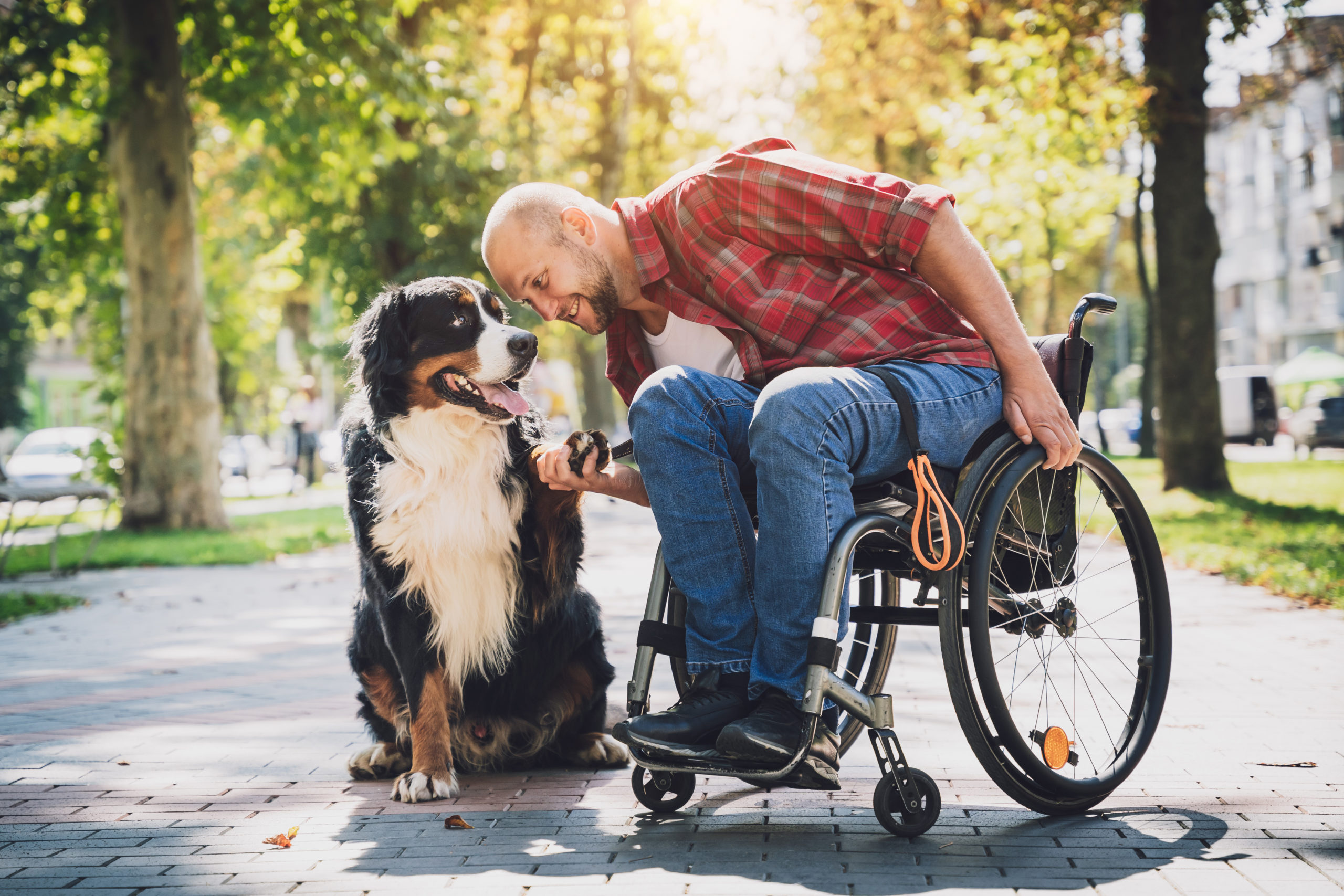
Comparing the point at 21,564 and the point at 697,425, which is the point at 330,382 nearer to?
the point at 21,564

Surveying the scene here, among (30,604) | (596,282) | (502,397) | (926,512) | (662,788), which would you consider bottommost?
(30,604)

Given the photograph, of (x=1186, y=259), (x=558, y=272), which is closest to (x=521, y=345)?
(x=558, y=272)

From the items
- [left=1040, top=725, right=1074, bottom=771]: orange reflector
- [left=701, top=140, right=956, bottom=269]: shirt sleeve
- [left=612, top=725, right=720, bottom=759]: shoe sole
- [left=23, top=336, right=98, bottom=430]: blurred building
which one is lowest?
[left=1040, top=725, right=1074, bottom=771]: orange reflector

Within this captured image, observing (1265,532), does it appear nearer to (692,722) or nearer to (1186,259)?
(1186,259)

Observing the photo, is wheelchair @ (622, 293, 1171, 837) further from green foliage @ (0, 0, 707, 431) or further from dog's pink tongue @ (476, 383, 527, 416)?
green foliage @ (0, 0, 707, 431)

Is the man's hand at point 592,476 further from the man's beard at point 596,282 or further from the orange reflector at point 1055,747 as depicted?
the orange reflector at point 1055,747

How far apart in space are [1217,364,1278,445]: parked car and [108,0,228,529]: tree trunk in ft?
88.3

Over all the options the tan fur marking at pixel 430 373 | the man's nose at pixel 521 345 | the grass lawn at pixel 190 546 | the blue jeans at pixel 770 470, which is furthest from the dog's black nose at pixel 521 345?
the grass lawn at pixel 190 546

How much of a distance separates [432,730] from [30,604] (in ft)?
19.4

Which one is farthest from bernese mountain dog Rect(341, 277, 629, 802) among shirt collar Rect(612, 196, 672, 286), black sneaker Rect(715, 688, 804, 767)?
black sneaker Rect(715, 688, 804, 767)

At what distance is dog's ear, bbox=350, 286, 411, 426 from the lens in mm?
3445

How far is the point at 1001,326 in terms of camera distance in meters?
2.86

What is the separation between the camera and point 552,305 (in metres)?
3.19

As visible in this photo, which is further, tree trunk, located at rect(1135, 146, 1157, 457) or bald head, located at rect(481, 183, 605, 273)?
tree trunk, located at rect(1135, 146, 1157, 457)
